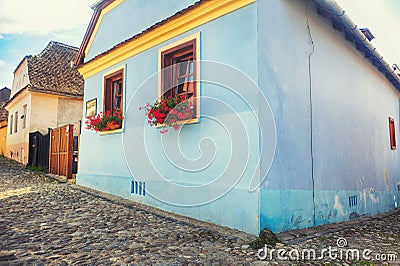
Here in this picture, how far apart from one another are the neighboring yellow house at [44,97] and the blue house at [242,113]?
25.6 ft

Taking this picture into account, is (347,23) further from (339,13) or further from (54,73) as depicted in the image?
(54,73)

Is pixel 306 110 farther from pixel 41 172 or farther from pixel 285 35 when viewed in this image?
pixel 41 172

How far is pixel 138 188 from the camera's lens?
6809 mm

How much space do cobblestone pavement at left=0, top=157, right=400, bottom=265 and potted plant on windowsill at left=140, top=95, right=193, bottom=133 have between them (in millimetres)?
1645

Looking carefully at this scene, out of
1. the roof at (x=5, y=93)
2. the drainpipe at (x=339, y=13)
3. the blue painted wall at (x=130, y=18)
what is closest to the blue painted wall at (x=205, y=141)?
the blue painted wall at (x=130, y=18)

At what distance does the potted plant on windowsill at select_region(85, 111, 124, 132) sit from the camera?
7434 millimetres

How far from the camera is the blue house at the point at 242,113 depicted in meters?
4.73

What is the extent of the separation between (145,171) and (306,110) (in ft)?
11.2

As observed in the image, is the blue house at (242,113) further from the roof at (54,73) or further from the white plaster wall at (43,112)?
the white plaster wall at (43,112)

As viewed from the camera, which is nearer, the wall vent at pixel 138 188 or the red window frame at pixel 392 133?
the wall vent at pixel 138 188

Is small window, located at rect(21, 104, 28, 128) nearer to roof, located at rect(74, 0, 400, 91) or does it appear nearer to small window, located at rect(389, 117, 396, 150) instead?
roof, located at rect(74, 0, 400, 91)

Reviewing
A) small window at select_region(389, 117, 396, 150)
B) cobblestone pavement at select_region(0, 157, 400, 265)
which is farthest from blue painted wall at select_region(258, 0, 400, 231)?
small window at select_region(389, 117, 396, 150)

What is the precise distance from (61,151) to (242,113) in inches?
333

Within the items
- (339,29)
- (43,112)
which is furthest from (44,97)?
(339,29)
